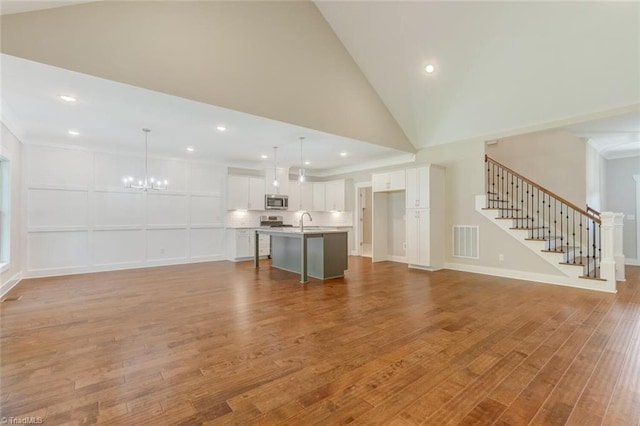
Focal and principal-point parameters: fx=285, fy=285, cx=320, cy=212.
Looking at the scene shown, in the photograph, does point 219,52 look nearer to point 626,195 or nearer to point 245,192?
point 245,192

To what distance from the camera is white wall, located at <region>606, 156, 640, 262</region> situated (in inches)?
269

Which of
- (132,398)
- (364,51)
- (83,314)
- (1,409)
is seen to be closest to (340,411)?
(132,398)

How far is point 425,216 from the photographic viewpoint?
6.30m

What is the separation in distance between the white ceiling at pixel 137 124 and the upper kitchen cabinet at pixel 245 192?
2.25ft

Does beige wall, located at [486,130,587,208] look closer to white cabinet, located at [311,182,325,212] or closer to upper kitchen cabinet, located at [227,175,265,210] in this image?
white cabinet, located at [311,182,325,212]

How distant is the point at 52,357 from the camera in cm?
245

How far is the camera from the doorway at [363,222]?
29.8 feet

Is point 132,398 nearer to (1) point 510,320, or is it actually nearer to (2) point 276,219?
(1) point 510,320

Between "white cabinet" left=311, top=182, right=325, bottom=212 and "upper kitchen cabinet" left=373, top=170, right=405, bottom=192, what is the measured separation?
2.50 metres

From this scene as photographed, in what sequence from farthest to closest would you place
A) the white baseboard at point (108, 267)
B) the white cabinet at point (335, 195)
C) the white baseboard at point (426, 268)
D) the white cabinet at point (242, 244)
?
the white cabinet at point (335, 195), the white cabinet at point (242, 244), the white baseboard at point (426, 268), the white baseboard at point (108, 267)

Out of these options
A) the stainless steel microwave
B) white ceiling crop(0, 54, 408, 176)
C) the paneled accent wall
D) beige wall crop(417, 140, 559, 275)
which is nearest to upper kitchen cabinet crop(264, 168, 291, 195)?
the stainless steel microwave

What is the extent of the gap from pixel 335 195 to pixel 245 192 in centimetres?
288

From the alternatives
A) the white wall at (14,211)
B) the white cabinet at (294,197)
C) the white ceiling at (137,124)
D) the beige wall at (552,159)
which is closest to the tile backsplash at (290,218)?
the white cabinet at (294,197)

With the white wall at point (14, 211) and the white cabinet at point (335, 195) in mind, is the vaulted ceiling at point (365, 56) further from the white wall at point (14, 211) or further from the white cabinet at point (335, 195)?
the white cabinet at point (335, 195)
